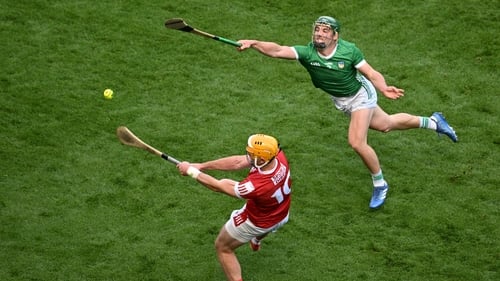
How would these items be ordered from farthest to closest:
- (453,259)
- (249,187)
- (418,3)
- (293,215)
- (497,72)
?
(418,3)
(497,72)
(293,215)
(453,259)
(249,187)

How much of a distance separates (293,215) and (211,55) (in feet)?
12.8

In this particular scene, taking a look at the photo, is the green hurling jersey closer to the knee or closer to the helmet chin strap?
the helmet chin strap

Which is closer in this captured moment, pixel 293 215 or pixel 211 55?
pixel 293 215

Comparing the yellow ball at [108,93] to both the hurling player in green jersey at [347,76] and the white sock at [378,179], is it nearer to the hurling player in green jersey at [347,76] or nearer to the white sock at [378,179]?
the hurling player in green jersey at [347,76]

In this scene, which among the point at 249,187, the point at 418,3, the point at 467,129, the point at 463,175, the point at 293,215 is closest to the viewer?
the point at 249,187

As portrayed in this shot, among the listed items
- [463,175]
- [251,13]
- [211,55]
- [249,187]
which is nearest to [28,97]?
[211,55]

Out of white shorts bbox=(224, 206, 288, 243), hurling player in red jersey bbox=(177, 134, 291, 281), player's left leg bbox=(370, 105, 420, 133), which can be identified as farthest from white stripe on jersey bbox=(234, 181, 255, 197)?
player's left leg bbox=(370, 105, 420, 133)

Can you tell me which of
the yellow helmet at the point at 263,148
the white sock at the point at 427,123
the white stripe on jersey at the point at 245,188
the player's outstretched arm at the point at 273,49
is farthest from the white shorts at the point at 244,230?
the white sock at the point at 427,123

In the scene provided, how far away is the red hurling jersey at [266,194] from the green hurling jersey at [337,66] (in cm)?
191

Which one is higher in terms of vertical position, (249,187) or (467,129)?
(249,187)

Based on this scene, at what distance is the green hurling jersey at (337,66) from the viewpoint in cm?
968

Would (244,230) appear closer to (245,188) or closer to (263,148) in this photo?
(245,188)

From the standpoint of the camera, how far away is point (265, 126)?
37.0 feet

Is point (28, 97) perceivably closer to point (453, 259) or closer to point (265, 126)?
point (265, 126)
